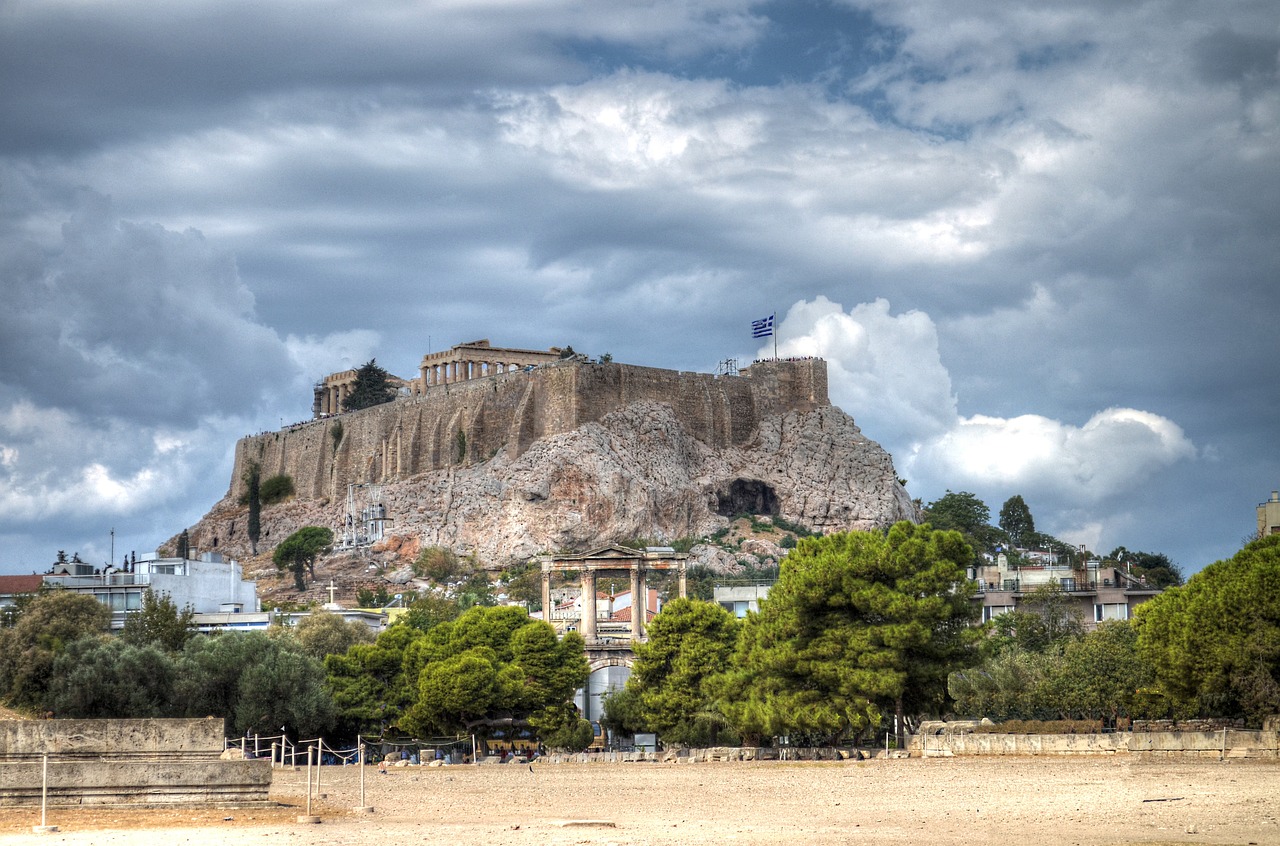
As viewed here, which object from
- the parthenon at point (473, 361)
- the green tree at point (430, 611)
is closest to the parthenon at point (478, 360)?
the parthenon at point (473, 361)

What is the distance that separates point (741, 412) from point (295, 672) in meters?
85.4

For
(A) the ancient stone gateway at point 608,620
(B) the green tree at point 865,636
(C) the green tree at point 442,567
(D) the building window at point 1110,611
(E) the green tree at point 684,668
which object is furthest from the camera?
(C) the green tree at point 442,567

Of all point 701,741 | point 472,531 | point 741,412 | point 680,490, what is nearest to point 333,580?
point 472,531

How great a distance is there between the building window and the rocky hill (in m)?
57.3

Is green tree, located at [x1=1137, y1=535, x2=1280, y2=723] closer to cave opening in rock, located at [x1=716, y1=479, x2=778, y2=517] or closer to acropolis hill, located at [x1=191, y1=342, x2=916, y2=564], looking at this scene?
acropolis hill, located at [x1=191, y1=342, x2=916, y2=564]

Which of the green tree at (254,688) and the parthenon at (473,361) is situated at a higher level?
the parthenon at (473,361)

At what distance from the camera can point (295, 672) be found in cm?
6575

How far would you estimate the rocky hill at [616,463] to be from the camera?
13575 cm

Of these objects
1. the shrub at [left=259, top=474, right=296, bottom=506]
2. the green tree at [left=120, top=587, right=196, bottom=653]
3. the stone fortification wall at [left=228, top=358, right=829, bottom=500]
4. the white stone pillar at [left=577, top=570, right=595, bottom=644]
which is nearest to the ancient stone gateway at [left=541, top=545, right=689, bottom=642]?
the white stone pillar at [left=577, top=570, right=595, bottom=644]

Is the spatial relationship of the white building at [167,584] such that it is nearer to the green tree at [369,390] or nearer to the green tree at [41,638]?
the green tree at [41,638]

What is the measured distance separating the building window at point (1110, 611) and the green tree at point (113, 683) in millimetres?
41504

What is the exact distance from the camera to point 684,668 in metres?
63.5

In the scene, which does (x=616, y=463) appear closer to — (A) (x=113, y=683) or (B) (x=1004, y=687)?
(A) (x=113, y=683)

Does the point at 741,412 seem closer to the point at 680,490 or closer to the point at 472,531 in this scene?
the point at 680,490
